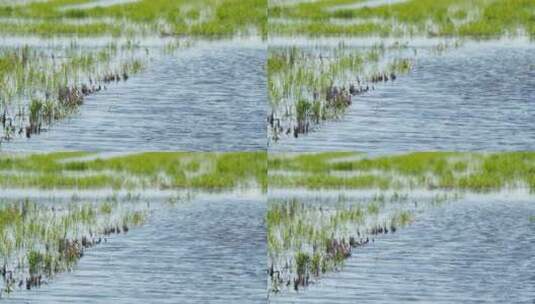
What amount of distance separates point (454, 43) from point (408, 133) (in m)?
0.35

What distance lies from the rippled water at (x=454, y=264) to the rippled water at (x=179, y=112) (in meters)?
0.54

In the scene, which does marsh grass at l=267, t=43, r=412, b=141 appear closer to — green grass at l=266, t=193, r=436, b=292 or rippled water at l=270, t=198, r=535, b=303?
green grass at l=266, t=193, r=436, b=292

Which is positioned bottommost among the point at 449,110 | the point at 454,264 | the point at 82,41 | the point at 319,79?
the point at 454,264

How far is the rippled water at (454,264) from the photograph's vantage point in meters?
3.23

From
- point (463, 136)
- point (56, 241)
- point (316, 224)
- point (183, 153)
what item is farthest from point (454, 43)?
point (56, 241)

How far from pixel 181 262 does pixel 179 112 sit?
495 millimetres

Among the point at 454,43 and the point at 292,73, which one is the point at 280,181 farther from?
the point at 454,43

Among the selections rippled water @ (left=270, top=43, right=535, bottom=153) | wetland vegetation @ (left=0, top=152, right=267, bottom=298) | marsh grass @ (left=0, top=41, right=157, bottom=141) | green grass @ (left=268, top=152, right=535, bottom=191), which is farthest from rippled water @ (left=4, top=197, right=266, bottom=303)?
marsh grass @ (left=0, top=41, right=157, bottom=141)

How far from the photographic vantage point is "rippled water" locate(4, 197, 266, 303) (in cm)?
324

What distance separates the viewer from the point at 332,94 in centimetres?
333

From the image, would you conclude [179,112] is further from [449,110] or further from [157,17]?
[449,110]

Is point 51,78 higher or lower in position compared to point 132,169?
higher

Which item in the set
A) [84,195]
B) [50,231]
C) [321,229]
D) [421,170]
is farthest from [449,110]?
[50,231]

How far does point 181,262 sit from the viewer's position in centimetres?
325
